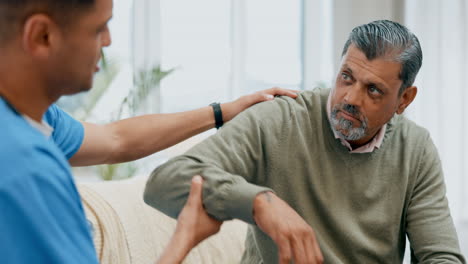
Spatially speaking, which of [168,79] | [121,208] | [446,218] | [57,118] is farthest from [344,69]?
[168,79]

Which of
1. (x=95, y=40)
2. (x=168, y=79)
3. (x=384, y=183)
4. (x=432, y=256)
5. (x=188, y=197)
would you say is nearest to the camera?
(x=95, y=40)

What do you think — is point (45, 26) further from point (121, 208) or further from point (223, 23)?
point (223, 23)

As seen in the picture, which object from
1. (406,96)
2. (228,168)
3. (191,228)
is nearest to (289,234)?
(191,228)

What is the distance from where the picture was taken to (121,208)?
226 cm

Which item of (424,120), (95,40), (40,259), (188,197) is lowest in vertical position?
(424,120)

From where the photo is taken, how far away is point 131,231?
2.22m

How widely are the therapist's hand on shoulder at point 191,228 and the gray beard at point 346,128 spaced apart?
1.61 ft

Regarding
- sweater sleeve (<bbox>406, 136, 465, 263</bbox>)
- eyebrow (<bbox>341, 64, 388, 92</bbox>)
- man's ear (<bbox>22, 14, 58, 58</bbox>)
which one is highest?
man's ear (<bbox>22, 14, 58, 58</bbox>)

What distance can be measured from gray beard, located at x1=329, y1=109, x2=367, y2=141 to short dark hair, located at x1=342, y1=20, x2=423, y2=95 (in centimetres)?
19

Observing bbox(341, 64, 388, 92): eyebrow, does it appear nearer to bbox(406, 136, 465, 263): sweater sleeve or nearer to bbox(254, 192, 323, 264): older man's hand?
bbox(406, 136, 465, 263): sweater sleeve

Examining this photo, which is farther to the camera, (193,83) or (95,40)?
(193,83)

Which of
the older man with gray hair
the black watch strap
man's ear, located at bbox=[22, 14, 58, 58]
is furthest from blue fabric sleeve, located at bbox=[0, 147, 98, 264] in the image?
the black watch strap

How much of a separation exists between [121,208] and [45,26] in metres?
1.46

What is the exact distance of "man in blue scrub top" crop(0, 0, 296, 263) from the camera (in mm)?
757
